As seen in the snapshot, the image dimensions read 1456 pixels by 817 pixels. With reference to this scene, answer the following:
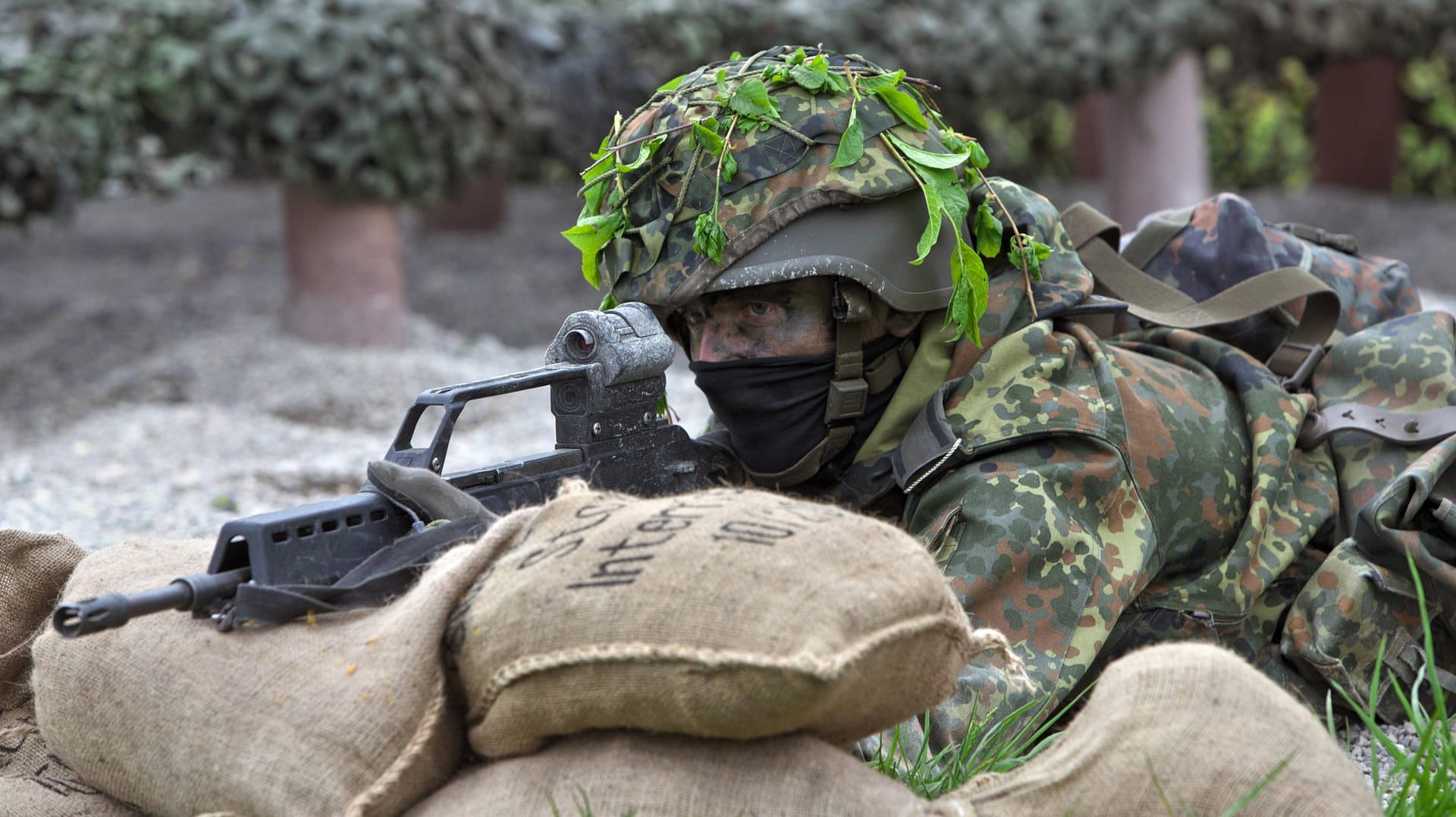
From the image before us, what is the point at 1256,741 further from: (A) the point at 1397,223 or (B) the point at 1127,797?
(A) the point at 1397,223

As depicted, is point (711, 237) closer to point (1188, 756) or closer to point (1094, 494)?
point (1094, 494)

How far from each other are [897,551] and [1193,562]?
132cm

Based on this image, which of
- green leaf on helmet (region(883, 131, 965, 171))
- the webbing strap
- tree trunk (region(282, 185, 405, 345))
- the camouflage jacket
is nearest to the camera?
the camouflage jacket

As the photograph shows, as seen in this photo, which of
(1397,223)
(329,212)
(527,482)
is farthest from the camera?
(1397,223)

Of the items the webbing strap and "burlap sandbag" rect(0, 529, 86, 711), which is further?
the webbing strap

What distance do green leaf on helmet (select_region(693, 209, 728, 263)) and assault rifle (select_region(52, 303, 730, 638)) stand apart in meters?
0.30

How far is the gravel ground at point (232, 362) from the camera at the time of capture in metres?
4.92

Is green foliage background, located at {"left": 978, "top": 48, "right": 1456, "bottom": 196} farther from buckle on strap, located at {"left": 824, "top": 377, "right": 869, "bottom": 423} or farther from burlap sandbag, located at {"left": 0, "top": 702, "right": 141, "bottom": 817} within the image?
burlap sandbag, located at {"left": 0, "top": 702, "right": 141, "bottom": 817}

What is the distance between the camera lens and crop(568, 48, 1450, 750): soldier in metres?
2.66

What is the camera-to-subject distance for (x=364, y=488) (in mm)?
2119

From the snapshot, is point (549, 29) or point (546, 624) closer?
point (546, 624)

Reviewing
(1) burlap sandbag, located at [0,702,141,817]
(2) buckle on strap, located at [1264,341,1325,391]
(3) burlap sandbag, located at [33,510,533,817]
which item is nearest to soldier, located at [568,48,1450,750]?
(2) buckle on strap, located at [1264,341,1325,391]

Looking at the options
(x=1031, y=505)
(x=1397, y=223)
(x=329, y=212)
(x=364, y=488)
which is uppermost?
(x=364, y=488)

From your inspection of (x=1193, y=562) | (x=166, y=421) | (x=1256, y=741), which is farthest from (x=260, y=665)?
(x=166, y=421)
